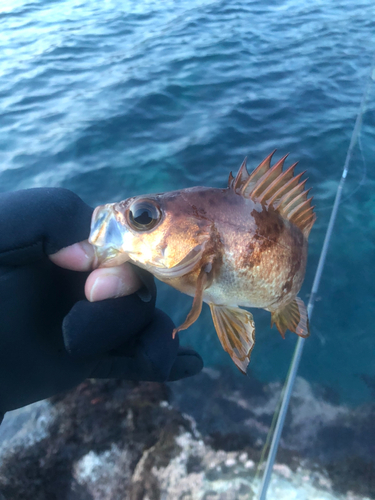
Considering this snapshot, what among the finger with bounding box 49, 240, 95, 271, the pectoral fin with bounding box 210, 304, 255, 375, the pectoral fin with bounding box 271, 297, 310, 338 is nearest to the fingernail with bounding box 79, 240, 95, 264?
the finger with bounding box 49, 240, 95, 271

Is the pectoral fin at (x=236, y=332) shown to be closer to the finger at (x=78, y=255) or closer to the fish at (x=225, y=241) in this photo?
the fish at (x=225, y=241)

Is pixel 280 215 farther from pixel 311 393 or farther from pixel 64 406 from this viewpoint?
pixel 64 406

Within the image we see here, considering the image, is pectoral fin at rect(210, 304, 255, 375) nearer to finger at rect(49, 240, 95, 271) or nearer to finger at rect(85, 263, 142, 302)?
finger at rect(85, 263, 142, 302)

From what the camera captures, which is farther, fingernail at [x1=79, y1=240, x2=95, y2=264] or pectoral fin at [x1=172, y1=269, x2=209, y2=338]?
fingernail at [x1=79, y1=240, x2=95, y2=264]

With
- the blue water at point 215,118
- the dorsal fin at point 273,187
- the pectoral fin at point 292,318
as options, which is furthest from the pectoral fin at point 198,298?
the blue water at point 215,118

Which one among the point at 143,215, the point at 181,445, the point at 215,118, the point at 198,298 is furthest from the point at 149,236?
the point at 215,118

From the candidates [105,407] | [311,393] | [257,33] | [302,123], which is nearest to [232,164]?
[302,123]
